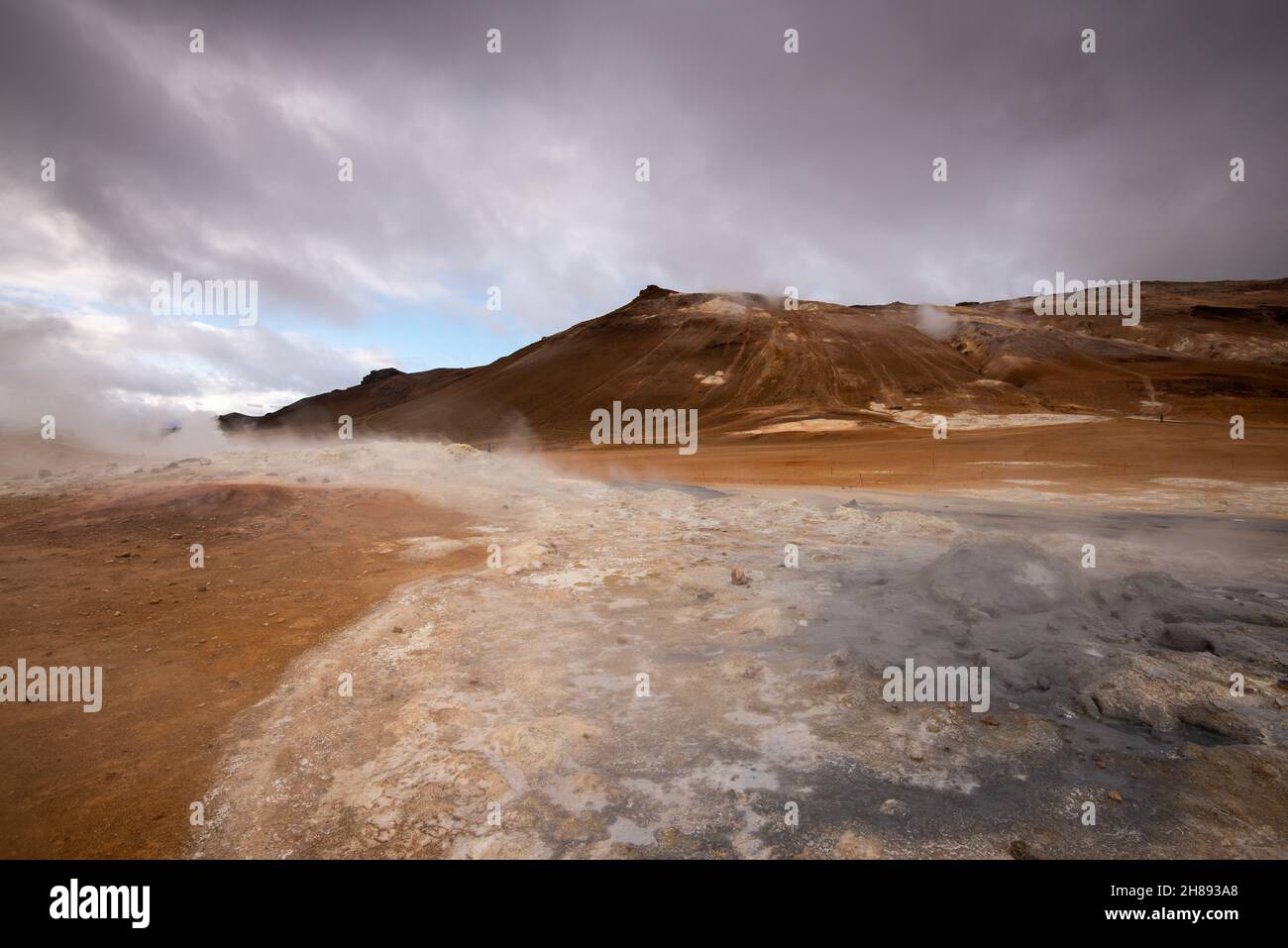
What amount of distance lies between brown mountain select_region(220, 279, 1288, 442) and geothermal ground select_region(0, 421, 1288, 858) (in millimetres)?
45340

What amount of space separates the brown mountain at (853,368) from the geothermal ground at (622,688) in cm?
4534

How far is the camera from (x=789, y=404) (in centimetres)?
6369

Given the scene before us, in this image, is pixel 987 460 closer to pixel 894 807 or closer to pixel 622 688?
pixel 622 688

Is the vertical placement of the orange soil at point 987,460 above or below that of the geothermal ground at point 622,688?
above

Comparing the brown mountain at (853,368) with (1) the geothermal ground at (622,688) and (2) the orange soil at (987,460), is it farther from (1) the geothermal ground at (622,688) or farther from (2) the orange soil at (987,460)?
(1) the geothermal ground at (622,688)

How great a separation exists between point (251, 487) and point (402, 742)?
1113 cm

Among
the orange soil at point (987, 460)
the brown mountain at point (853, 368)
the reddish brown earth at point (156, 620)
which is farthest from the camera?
the brown mountain at point (853, 368)

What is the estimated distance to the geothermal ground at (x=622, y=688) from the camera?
3.52m

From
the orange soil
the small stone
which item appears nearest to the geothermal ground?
the small stone

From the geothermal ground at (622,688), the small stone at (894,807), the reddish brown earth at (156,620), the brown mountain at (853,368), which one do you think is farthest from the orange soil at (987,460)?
the small stone at (894,807)

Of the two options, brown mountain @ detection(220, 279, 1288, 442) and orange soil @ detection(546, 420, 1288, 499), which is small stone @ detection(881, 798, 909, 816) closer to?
orange soil @ detection(546, 420, 1288, 499)

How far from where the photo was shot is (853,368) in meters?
70.5

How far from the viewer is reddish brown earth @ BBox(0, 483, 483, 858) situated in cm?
378
